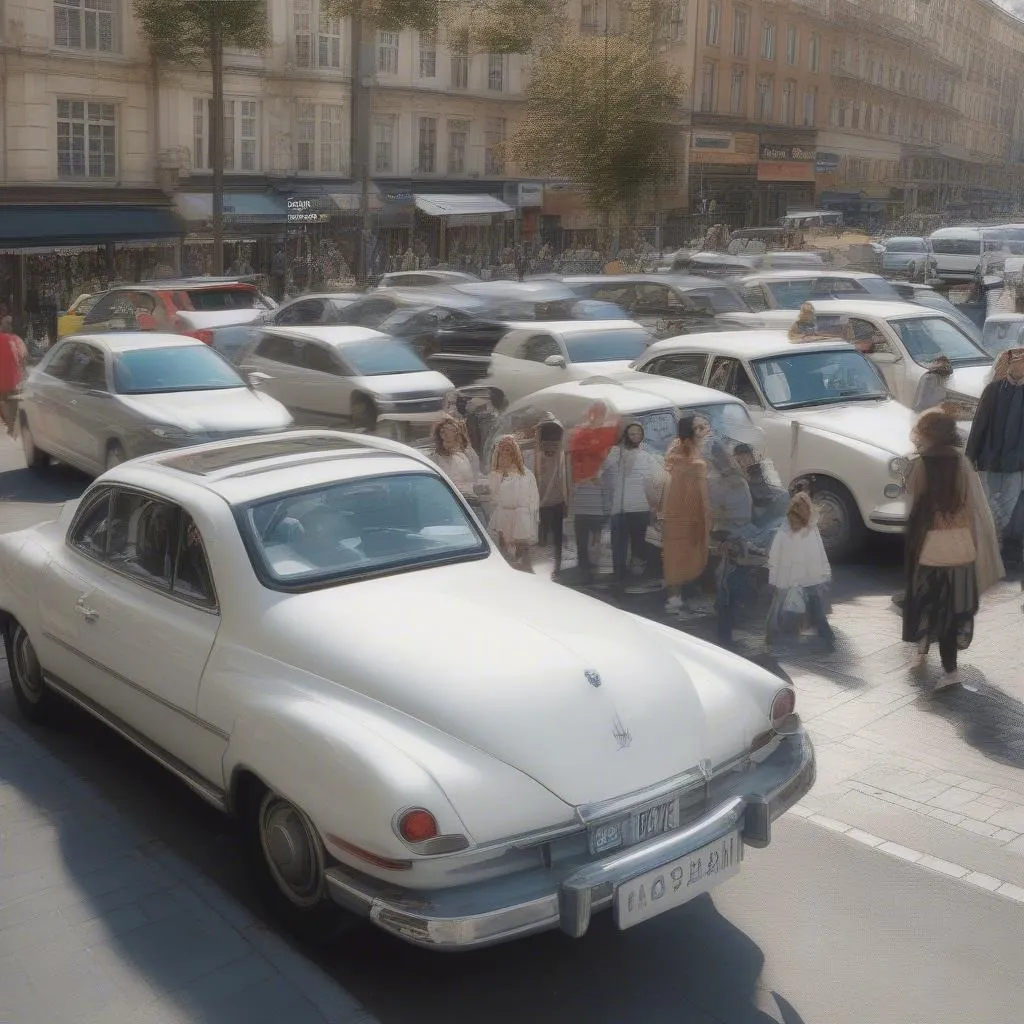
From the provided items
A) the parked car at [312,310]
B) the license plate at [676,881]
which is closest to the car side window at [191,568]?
the license plate at [676,881]

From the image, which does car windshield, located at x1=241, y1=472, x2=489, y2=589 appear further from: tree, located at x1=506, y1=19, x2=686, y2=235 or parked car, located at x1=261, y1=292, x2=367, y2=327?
tree, located at x1=506, y1=19, x2=686, y2=235

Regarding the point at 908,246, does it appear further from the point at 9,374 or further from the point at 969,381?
the point at 9,374

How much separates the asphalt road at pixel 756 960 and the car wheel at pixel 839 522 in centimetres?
522

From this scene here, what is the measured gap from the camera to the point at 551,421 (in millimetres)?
9672

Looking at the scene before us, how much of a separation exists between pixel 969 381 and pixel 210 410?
749 cm

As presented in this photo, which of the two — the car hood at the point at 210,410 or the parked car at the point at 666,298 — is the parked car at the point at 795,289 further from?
the car hood at the point at 210,410

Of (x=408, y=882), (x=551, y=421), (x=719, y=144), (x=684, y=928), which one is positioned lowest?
(x=684, y=928)

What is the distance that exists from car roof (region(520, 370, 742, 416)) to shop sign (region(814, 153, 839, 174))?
5108 centimetres

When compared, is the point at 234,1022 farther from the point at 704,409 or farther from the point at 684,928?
the point at 704,409

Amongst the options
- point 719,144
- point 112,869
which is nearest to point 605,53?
point 719,144

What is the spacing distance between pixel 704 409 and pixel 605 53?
25.0 m

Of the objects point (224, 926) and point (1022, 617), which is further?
point (1022, 617)

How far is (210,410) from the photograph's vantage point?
12453 millimetres

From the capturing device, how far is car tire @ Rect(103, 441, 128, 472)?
12.5m
